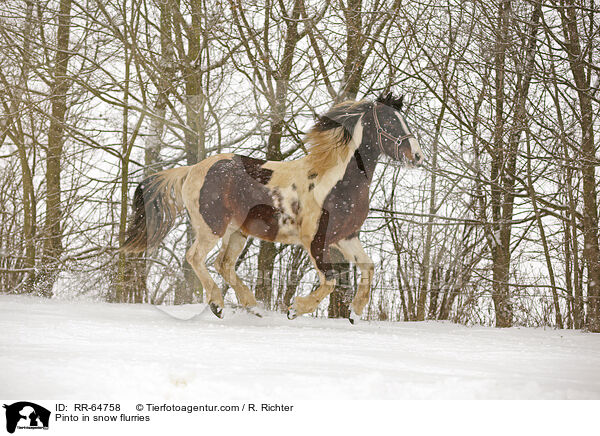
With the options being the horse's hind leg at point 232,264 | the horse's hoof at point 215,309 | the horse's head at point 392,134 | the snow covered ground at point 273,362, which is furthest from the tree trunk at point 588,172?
the horse's hoof at point 215,309

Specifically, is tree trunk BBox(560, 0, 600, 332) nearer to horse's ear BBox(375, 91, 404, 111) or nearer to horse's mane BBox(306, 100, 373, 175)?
horse's ear BBox(375, 91, 404, 111)

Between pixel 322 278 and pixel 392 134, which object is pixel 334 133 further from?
pixel 322 278

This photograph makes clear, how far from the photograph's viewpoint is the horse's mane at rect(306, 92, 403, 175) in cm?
239

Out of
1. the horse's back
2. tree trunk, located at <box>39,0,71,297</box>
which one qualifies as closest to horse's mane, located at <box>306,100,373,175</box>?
the horse's back

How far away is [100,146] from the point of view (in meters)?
3.36

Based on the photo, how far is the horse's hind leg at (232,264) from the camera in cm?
260

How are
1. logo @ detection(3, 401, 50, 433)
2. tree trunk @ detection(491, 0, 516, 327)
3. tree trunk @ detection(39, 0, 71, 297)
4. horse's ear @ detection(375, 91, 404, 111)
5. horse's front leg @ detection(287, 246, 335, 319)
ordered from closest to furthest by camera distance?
logo @ detection(3, 401, 50, 433) < horse's front leg @ detection(287, 246, 335, 319) < horse's ear @ detection(375, 91, 404, 111) < tree trunk @ detection(491, 0, 516, 327) < tree trunk @ detection(39, 0, 71, 297)

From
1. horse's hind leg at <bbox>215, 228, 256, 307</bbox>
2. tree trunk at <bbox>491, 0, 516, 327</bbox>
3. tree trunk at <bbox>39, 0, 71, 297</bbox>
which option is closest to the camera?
horse's hind leg at <bbox>215, 228, 256, 307</bbox>

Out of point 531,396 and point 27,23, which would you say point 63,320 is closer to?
point 531,396

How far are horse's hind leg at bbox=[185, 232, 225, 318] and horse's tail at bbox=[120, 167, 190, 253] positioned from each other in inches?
11.4

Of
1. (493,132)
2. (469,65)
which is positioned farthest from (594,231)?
(469,65)

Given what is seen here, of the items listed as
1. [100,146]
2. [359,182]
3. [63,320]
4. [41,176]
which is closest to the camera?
[63,320]

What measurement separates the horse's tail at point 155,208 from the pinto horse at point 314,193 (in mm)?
124

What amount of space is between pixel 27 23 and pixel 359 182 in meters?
2.58
